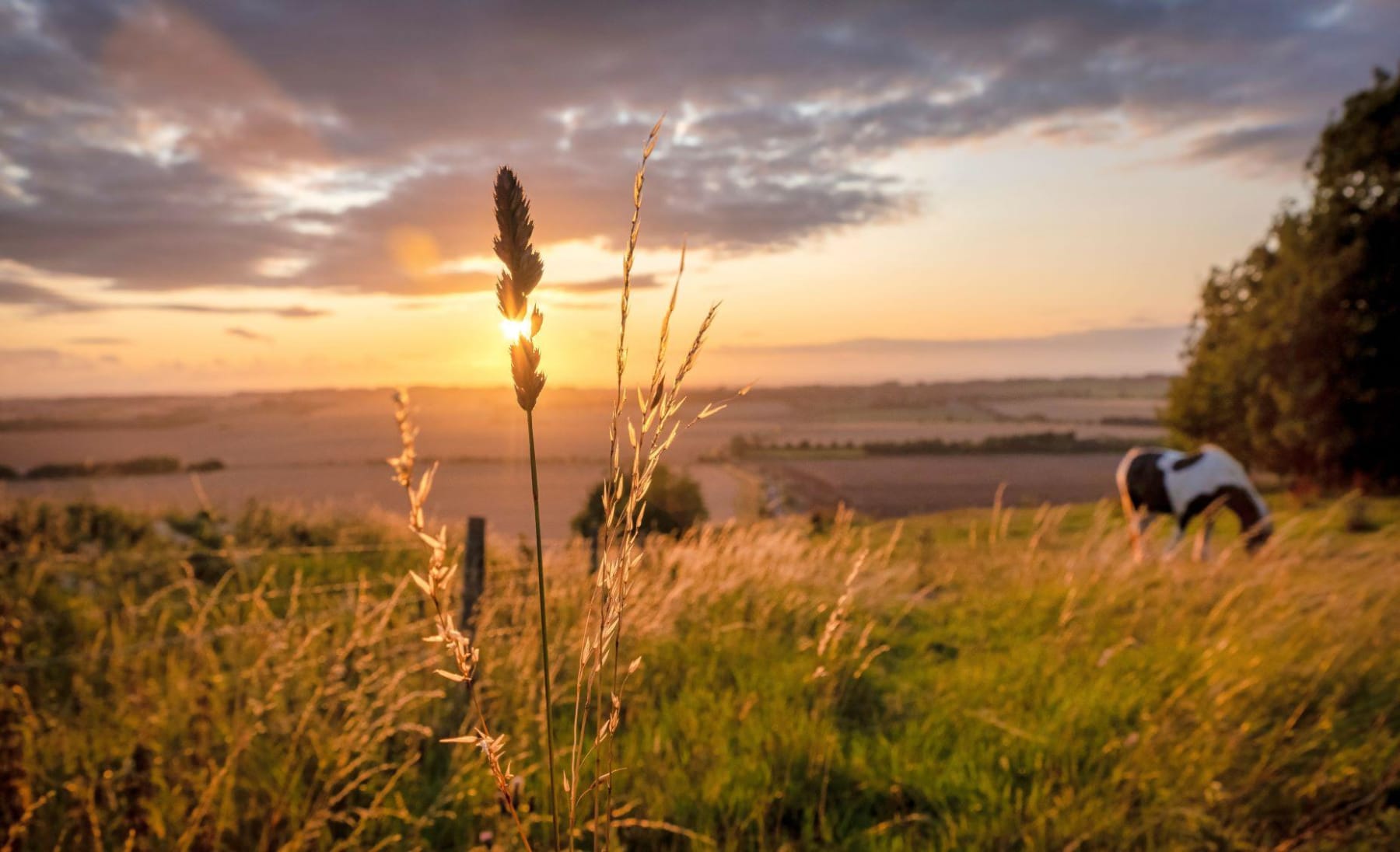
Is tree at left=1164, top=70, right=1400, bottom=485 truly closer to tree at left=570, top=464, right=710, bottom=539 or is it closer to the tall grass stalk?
tree at left=570, top=464, right=710, bottom=539

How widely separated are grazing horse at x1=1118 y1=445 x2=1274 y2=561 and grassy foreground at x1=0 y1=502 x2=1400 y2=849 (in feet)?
19.1

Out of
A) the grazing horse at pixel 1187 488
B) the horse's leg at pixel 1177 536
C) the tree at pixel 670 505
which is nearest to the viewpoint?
the horse's leg at pixel 1177 536

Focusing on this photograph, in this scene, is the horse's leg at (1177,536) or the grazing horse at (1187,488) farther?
the grazing horse at (1187,488)

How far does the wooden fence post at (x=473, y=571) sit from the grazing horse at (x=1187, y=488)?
1009 cm

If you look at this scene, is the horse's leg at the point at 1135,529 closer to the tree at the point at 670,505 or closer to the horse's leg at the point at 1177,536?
the horse's leg at the point at 1177,536

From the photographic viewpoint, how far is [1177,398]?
25.4 metres

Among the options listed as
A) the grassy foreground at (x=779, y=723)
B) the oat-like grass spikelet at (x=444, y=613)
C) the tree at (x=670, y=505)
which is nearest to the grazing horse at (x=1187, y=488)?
the grassy foreground at (x=779, y=723)

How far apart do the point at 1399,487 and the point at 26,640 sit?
28.2 m

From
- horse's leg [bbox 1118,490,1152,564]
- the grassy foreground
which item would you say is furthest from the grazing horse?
the grassy foreground

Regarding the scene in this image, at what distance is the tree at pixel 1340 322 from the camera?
2028 cm

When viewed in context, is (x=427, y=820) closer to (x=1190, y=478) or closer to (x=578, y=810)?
(x=578, y=810)

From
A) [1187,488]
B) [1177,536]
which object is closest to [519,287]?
[1177,536]

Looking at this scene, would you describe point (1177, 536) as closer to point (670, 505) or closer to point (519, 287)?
point (670, 505)

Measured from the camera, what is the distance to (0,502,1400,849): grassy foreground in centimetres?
322
